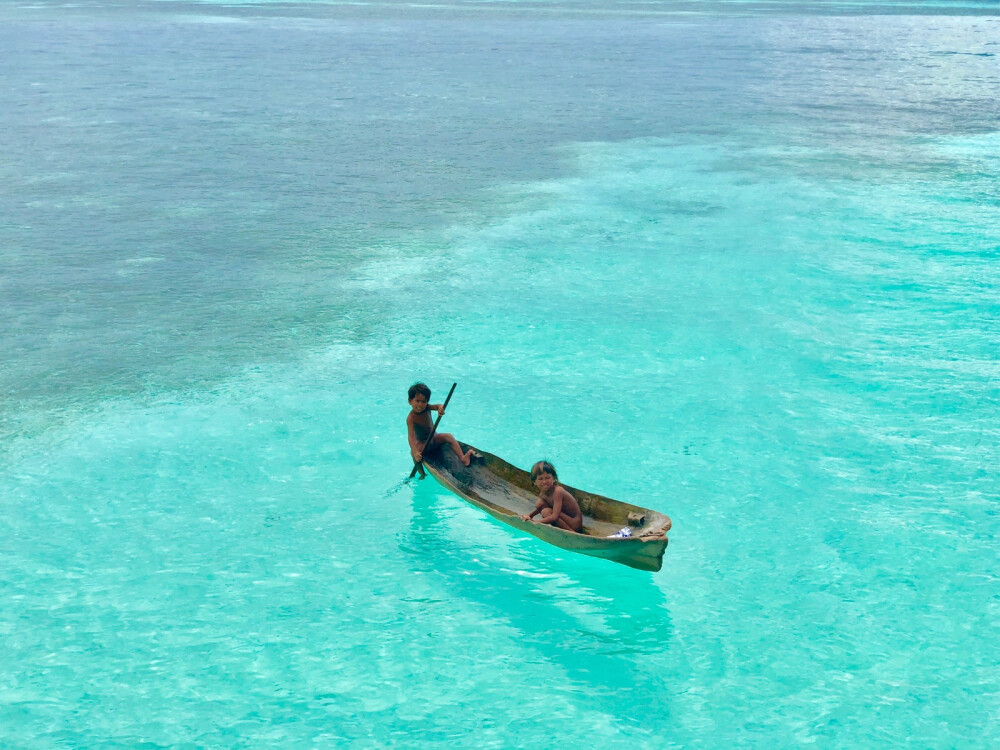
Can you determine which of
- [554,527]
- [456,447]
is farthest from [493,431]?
[554,527]

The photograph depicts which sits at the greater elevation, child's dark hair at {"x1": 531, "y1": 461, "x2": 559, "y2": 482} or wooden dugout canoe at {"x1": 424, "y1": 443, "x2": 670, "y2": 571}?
child's dark hair at {"x1": 531, "y1": 461, "x2": 559, "y2": 482}

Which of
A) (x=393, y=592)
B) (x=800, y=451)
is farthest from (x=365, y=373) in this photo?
(x=800, y=451)

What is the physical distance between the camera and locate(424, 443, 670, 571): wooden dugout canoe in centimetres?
856

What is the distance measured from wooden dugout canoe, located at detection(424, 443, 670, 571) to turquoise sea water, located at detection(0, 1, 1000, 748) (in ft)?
1.55

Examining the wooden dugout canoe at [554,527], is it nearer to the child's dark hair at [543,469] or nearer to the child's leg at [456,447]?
the child's leg at [456,447]

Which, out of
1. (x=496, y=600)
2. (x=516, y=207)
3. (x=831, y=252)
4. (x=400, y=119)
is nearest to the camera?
(x=496, y=600)

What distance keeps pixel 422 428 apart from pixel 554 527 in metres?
2.56

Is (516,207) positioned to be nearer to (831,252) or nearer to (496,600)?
(831,252)

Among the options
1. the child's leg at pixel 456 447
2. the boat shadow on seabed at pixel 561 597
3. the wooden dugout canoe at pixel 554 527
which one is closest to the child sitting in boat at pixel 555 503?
the wooden dugout canoe at pixel 554 527

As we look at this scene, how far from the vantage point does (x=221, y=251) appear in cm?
1834

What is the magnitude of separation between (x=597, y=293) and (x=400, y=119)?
16.0 m

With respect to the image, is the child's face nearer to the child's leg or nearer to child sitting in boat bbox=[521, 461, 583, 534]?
child sitting in boat bbox=[521, 461, 583, 534]

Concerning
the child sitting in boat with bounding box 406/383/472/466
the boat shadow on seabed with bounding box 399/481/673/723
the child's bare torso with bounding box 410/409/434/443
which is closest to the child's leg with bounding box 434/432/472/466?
the child sitting in boat with bounding box 406/383/472/466

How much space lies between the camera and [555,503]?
9.08 m
